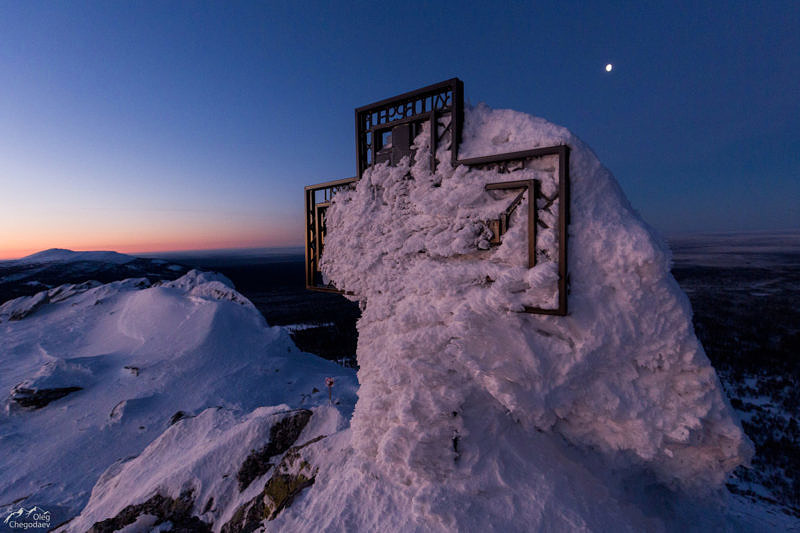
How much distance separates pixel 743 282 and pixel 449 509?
266 ft

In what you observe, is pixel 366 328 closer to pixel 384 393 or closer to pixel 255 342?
pixel 384 393

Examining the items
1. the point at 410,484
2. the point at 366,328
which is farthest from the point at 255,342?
the point at 410,484

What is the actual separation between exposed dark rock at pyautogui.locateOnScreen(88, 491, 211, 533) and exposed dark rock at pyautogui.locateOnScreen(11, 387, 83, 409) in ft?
32.9

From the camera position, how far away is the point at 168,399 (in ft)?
40.7

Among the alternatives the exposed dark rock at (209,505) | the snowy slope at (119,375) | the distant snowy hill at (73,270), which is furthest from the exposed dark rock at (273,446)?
the distant snowy hill at (73,270)

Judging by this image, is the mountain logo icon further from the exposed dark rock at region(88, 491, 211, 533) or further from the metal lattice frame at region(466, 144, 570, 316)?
the metal lattice frame at region(466, 144, 570, 316)

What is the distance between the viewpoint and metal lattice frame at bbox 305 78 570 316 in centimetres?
388

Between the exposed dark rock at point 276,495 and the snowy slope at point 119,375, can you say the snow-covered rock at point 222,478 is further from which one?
the snowy slope at point 119,375

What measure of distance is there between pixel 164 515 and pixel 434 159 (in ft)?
23.0

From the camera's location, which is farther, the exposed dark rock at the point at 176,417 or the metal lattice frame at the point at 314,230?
the exposed dark rock at the point at 176,417

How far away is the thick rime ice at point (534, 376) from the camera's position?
3807 mm

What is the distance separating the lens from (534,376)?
3.96 meters

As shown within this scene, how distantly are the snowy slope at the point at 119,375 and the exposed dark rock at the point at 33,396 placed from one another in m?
A: 0.07

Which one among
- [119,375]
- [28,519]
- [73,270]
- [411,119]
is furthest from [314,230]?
[73,270]
